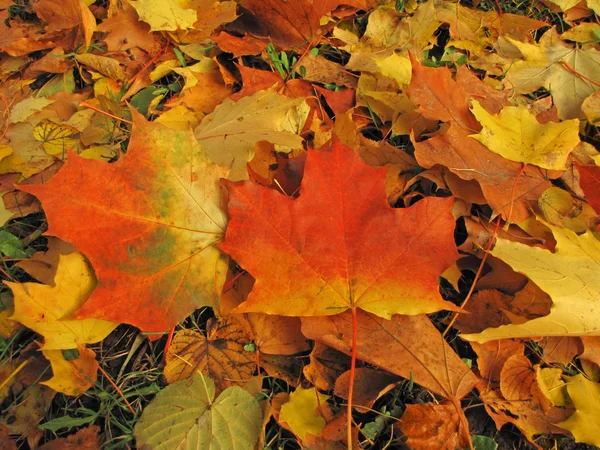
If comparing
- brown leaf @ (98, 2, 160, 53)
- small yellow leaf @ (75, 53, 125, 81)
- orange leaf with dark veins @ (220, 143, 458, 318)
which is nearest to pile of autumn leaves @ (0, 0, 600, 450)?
orange leaf with dark veins @ (220, 143, 458, 318)

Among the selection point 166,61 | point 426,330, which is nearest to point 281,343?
point 426,330

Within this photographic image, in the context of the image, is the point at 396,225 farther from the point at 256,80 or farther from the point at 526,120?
the point at 256,80

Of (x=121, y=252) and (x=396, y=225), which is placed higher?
(x=396, y=225)

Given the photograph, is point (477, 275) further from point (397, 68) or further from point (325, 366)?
point (397, 68)

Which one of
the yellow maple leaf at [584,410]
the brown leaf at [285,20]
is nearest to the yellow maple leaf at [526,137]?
the yellow maple leaf at [584,410]

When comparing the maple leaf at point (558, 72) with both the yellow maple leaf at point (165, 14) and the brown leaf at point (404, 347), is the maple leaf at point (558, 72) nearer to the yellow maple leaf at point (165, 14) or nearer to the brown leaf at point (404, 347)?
the brown leaf at point (404, 347)

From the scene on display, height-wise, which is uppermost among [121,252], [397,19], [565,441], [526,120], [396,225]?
[397,19]

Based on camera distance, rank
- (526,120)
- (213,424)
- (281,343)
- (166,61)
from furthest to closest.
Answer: (166,61), (526,120), (281,343), (213,424)
